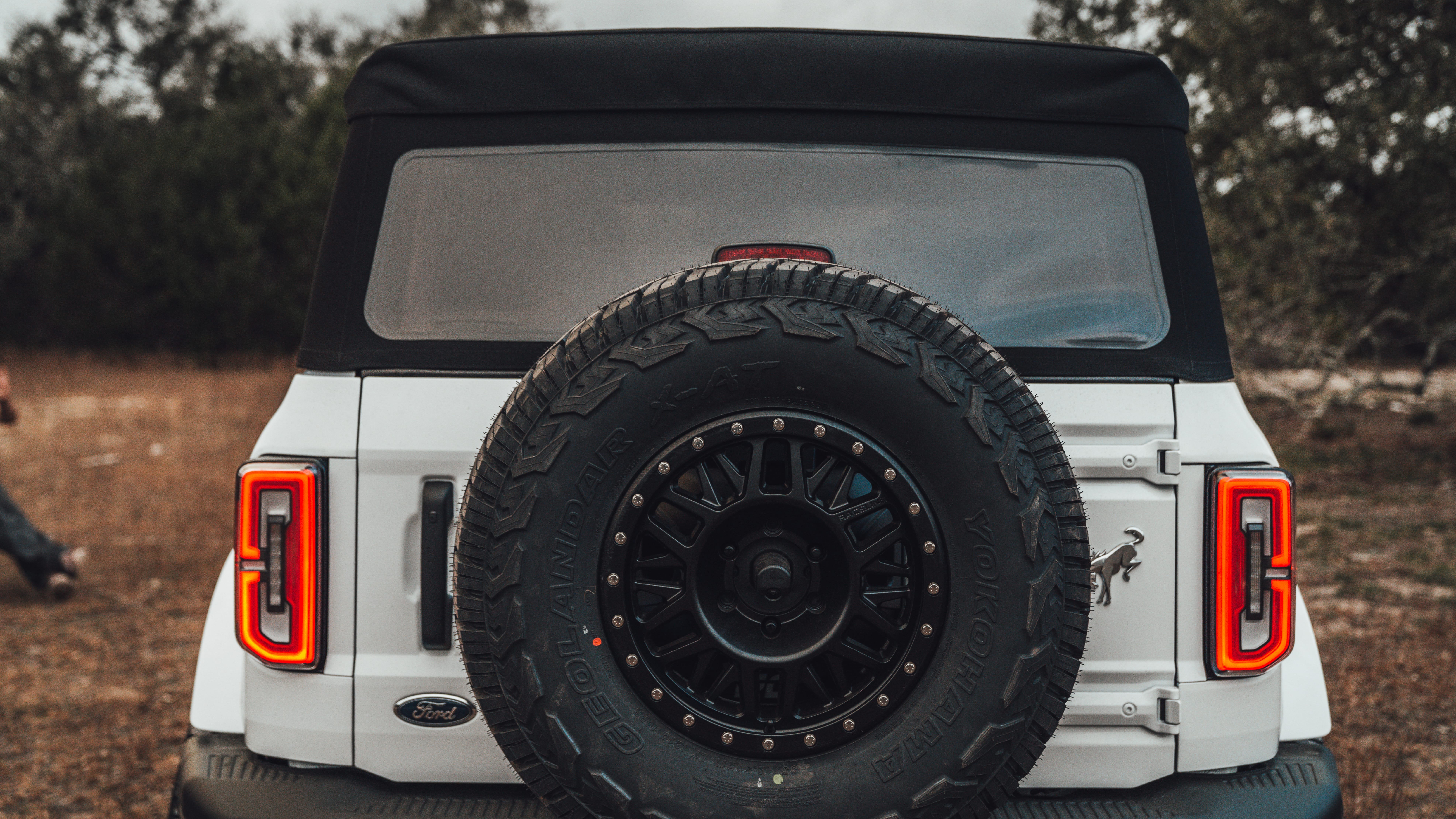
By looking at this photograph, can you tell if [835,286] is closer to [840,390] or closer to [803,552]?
[840,390]

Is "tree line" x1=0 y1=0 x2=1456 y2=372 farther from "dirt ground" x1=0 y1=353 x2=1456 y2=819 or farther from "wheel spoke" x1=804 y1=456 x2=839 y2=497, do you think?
"wheel spoke" x1=804 y1=456 x2=839 y2=497

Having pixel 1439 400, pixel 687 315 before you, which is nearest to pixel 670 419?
pixel 687 315

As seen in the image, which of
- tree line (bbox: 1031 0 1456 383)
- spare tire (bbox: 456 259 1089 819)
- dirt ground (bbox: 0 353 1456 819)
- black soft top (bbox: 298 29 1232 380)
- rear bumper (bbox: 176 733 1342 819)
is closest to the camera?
spare tire (bbox: 456 259 1089 819)

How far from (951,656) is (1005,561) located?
172 millimetres

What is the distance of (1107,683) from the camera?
1.82 meters

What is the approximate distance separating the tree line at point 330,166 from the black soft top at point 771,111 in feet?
14.1

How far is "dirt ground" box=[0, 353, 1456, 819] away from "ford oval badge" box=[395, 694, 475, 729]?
2.10 metres

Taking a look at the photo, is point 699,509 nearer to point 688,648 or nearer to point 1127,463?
Result: point 688,648

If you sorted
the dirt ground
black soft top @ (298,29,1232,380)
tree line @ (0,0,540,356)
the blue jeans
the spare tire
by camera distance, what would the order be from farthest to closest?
tree line @ (0,0,540,356), the blue jeans, the dirt ground, black soft top @ (298,29,1232,380), the spare tire

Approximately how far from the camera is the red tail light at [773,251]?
196cm

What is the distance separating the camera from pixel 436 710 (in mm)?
1804

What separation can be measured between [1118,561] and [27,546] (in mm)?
6174

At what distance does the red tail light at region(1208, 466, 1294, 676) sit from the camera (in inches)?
70.2

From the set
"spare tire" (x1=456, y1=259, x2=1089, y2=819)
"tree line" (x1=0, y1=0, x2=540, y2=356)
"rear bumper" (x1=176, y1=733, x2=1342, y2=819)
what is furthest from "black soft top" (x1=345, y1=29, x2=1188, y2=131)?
"tree line" (x1=0, y1=0, x2=540, y2=356)
